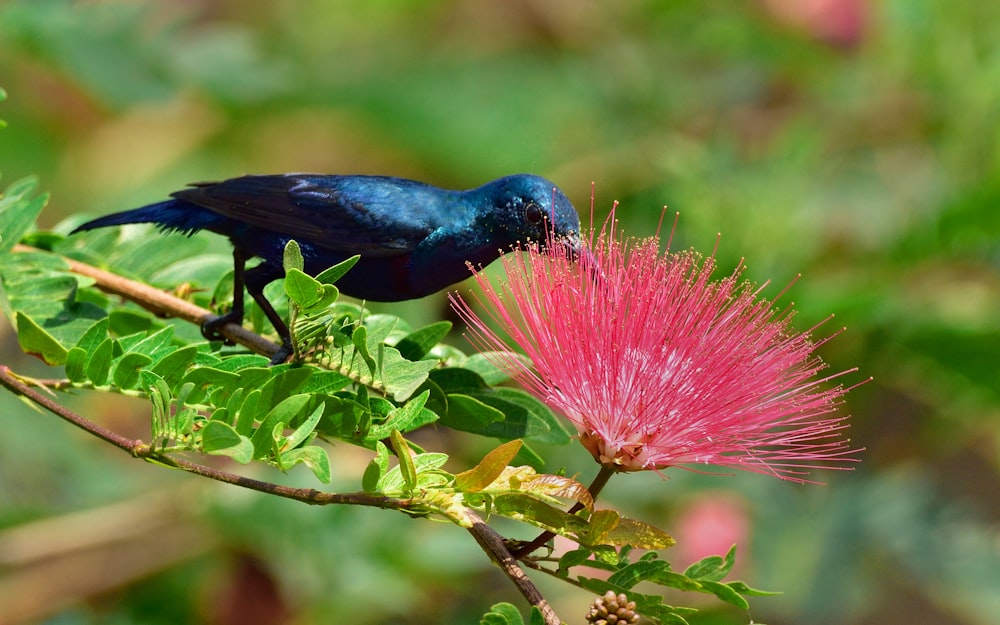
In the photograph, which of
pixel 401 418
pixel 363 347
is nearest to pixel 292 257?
pixel 363 347

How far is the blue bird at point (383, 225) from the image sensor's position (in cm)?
237

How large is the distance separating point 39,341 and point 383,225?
0.70m

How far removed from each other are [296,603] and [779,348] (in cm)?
270

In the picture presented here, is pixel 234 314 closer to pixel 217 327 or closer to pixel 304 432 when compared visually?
pixel 217 327

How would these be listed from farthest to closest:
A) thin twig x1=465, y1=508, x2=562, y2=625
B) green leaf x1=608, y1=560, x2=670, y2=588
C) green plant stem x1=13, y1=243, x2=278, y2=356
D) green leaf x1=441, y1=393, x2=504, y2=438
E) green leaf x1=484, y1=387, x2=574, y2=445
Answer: green plant stem x1=13, y1=243, x2=278, y2=356, green leaf x1=484, y1=387, x2=574, y2=445, green leaf x1=441, y1=393, x2=504, y2=438, green leaf x1=608, y1=560, x2=670, y2=588, thin twig x1=465, y1=508, x2=562, y2=625

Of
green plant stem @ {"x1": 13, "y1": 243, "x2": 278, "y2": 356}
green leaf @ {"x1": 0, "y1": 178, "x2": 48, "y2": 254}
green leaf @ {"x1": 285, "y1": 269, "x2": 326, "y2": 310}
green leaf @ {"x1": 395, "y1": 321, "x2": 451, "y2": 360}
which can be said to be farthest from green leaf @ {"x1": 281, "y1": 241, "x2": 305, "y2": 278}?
green leaf @ {"x1": 0, "y1": 178, "x2": 48, "y2": 254}

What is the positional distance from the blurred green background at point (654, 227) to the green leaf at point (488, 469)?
2118 mm

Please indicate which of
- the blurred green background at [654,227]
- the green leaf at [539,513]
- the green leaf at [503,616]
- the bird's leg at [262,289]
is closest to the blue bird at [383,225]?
the bird's leg at [262,289]

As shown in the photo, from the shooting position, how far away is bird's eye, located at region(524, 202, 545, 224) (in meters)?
2.39

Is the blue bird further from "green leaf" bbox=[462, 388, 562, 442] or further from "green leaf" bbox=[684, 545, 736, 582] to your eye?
"green leaf" bbox=[684, 545, 736, 582]

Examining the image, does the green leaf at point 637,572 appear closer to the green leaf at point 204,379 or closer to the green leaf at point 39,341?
the green leaf at point 204,379

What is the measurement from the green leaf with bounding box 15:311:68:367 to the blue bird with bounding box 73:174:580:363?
0.38 metres

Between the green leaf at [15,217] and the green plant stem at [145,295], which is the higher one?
the green leaf at [15,217]

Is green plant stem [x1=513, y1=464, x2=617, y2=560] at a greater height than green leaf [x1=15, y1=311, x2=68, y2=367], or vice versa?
green leaf [x1=15, y1=311, x2=68, y2=367]
